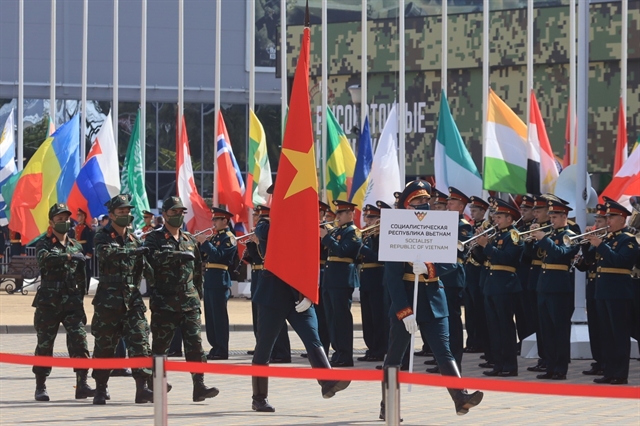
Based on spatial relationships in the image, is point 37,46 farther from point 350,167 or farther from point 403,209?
point 403,209

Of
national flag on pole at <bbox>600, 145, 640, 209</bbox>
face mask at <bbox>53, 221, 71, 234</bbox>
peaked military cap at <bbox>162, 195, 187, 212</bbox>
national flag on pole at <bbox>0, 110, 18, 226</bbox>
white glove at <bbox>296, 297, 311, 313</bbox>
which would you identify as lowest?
white glove at <bbox>296, 297, 311, 313</bbox>

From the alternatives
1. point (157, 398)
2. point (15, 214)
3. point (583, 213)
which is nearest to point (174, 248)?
point (157, 398)

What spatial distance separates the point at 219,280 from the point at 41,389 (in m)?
4.48

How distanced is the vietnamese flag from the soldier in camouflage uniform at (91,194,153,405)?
1522 millimetres

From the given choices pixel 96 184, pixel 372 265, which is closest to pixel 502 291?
pixel 372 265

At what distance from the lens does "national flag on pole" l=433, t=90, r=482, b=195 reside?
21.1 m

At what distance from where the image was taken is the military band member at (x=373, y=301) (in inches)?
620

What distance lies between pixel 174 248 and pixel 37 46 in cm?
3221

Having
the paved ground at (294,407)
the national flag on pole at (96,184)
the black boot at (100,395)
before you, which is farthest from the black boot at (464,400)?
the national flag on pole at (96,184)

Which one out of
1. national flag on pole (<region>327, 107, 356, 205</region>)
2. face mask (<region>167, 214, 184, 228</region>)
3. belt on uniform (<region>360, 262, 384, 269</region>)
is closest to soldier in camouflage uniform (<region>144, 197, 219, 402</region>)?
face mask (<region>167, 214, 184, 228</region>)

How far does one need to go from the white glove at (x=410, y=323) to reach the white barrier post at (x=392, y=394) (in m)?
2.92

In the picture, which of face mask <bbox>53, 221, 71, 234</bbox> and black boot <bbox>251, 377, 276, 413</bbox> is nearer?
black boot <bbox>251, 377, 276, 413</bbox>

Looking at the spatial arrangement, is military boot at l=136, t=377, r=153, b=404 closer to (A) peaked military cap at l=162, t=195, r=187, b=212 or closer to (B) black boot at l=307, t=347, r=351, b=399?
(A) peaked military cap at l=162, t=195, r=187, b=212

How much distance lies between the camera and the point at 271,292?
421 inches
